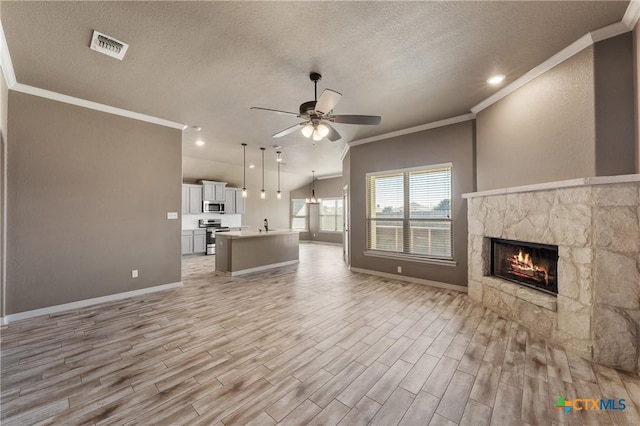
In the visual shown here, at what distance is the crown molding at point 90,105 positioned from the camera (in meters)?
3.37

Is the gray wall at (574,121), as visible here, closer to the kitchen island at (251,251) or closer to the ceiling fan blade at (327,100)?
the ceiling fan blade at (327,100)

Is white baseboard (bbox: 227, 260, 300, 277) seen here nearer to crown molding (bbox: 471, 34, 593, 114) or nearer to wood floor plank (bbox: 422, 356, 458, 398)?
wood floor plank (bbox: 422, 356, 458, 398)

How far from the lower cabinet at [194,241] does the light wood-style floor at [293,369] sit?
4.87 meters

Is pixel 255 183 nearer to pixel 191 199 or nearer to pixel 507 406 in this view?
pixel 191 199

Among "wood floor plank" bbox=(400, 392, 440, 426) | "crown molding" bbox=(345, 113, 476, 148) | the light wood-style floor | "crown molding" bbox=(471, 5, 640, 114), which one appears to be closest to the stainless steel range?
the light wood-style floor

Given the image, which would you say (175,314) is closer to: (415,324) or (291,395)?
(291,395)

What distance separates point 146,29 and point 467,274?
5.45 meters

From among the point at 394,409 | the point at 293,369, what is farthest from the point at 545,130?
the point at 293,369

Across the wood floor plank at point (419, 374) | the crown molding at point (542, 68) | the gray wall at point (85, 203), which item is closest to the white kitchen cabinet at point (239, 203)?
the gray wall at point (85, 203)

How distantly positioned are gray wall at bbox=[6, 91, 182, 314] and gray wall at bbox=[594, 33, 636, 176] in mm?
5946

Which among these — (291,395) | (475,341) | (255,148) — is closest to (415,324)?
(475,341)

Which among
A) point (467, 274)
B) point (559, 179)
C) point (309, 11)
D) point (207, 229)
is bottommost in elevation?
point (467, 274)

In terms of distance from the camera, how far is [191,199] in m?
8.66

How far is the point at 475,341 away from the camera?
8.86ft
